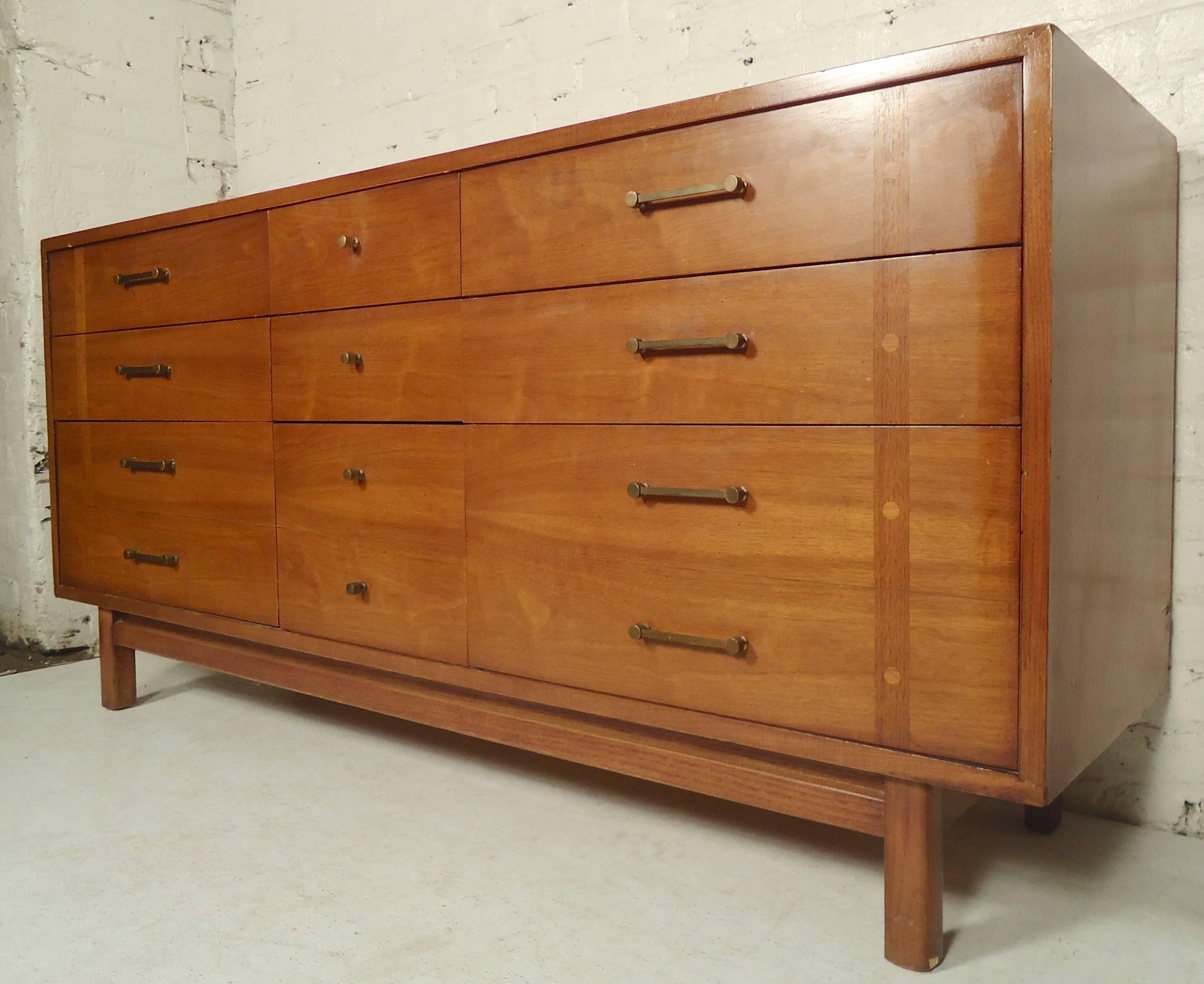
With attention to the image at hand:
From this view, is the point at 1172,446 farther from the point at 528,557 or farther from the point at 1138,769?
the point at 528,557

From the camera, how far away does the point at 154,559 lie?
71.7 inches

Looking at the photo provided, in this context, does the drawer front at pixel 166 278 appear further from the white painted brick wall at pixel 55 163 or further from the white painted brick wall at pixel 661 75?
the white painted brick wall at pixel 661 75

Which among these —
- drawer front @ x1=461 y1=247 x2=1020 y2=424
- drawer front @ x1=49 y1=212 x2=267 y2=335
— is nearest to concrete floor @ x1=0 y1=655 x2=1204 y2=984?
drawer front @ x1=461 y1=247 x2=1020 y2=424

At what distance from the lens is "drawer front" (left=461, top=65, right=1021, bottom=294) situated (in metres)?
0.93

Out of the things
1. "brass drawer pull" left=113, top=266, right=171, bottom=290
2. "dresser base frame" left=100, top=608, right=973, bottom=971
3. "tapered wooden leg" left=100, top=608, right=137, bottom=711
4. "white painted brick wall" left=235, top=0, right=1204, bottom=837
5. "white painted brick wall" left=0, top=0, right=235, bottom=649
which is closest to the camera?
"dresser base frame" left=100, top=608, right=973, bottom=971

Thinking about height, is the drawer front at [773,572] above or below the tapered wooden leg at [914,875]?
above

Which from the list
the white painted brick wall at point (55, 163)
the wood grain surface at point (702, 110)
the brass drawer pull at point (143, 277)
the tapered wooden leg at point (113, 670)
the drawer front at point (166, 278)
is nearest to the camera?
the wood grain surface at point (702, 110)

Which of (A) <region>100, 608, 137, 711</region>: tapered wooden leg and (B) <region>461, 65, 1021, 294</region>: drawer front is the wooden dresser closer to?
(B) <region>461, 65, 1021, 294</region>: drawer front

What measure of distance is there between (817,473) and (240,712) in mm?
1407

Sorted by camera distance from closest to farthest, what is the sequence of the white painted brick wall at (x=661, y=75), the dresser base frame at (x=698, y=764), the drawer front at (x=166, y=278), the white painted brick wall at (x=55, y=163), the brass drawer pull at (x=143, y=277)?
the dresser base frame at (x=698, y=764)
the white painted brick wall at (x=661, y=75)
the drawer front at (x=166, y=278)
the brass drawer pull at (x=143, y=277)
the white painted brick wall at (x=55, y=163)

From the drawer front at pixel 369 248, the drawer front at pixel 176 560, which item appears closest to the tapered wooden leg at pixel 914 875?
the drawer front at pixel 369 248

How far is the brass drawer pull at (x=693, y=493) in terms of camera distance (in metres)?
1.09

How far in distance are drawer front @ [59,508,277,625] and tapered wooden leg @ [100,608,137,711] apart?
78 millimetres

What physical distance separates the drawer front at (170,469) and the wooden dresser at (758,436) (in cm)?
2
